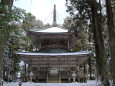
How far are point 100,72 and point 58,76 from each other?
7849 millimetres

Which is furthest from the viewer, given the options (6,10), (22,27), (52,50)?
(52,50)

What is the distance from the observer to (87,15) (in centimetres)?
1360

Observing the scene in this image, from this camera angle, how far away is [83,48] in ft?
98.5

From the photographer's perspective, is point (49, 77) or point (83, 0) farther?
point (49, 77)

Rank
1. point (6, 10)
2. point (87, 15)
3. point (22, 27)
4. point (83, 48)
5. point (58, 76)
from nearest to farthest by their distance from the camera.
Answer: point (6, 10), point (22, 27), point (87, 15), point (58, 76), point (83, 48)

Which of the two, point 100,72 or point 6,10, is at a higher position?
point 6,10

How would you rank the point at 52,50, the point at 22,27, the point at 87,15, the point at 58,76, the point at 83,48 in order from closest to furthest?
1. the point at 22,27
2. the point at 87,15
3. the point at 58,76
4. the point at 52,50
5. the point at 83,48

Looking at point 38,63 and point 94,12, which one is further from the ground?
point 94,12

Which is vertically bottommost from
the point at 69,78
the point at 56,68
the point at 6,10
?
the point at 69,78

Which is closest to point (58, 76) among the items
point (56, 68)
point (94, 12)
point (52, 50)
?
point (56, 68)

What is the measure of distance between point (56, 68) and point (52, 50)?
254cm

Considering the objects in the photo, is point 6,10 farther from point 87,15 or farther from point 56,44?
point 56,44

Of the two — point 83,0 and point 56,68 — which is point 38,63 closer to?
point 56,68

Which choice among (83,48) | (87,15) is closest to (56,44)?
(87,15)
